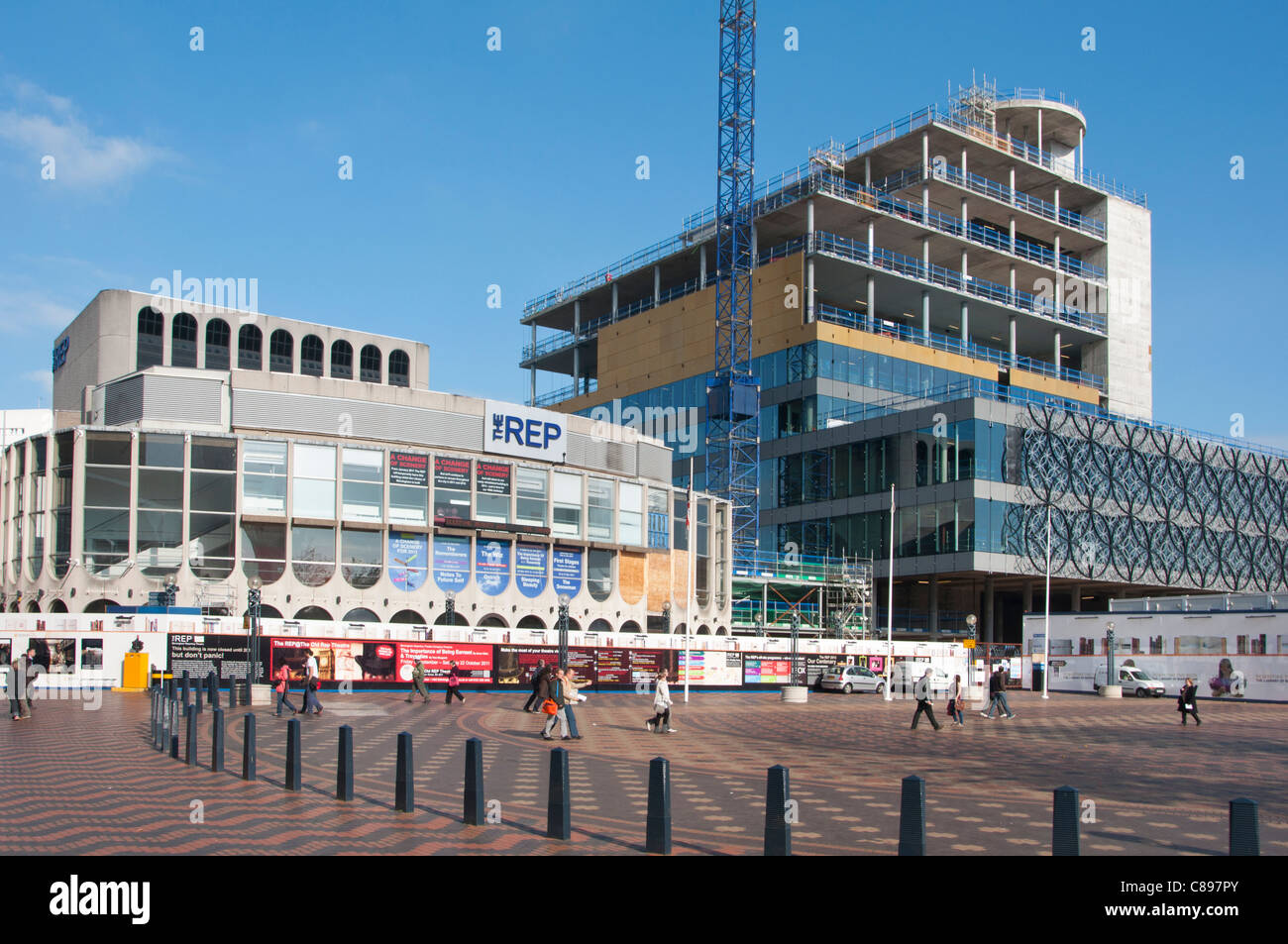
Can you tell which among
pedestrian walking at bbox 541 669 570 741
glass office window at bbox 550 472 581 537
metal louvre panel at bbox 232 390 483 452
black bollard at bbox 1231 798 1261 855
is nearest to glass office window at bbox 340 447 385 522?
metal louvre panel at bbox 232 390 483 452

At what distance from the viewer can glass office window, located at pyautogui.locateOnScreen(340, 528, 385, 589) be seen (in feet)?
174

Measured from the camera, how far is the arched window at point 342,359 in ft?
316

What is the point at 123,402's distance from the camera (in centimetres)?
5500

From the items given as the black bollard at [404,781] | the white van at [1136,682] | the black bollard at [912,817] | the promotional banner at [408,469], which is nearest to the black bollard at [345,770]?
the black bollard at [404,781]

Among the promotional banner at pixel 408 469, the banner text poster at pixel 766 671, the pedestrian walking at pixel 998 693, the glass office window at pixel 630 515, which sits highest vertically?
the promotional banner at pixel 408 469

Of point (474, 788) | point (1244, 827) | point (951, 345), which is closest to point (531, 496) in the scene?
point (951, 345)

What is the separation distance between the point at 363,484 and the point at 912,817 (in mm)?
46099

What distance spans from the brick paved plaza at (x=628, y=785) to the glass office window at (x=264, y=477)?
17.9m

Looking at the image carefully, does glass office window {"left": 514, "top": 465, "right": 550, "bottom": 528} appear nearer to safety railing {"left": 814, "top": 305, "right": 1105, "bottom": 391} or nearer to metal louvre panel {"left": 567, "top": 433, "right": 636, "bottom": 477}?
metal louvre panel {"left": 567, "top": 433, "right": 636, "bottom": 477}

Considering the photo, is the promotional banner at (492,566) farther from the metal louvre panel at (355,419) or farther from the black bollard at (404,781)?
the black bollard at (404,781)

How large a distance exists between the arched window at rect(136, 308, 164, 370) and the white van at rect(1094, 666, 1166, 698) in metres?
66.9

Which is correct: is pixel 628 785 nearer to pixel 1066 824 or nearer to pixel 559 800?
pixel 559 800
